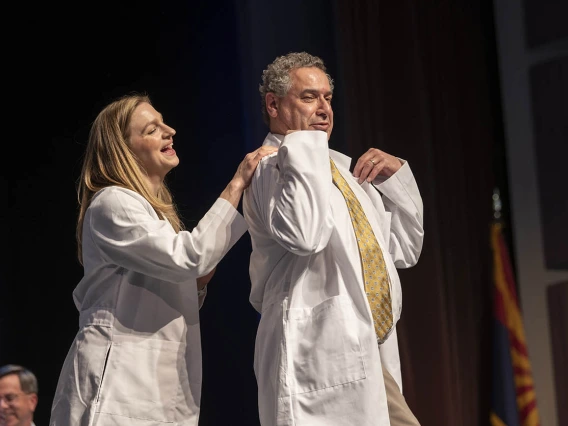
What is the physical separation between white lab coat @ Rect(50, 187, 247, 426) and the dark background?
1458mm

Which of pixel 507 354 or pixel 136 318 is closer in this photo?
pixel 136 318

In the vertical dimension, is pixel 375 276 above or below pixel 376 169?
below

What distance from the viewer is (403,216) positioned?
2.82 metres

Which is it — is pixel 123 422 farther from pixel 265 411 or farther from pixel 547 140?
pixel 547 140

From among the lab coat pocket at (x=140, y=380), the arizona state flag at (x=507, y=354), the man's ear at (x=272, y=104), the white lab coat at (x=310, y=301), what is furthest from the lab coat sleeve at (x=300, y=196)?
the arizona state flag at (x=507, y=354)

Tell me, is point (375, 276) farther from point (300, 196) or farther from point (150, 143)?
point (150, 143)

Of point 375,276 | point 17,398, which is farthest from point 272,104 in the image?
point 17,398

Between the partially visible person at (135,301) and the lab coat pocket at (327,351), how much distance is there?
0.32 meters

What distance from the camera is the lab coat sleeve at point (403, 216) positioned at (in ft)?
9.11

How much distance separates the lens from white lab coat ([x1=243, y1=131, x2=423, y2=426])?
2.18m

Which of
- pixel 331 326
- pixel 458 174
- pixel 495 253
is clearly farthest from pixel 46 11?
pixel 331 326

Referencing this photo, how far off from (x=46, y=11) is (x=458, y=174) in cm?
195

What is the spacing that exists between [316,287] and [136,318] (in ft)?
1.54

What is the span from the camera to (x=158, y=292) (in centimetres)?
238
